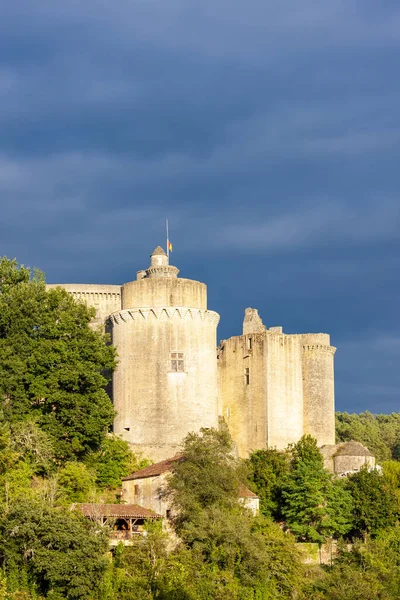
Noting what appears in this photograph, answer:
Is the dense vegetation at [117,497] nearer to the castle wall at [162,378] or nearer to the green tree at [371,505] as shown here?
the green tree at [371,505]

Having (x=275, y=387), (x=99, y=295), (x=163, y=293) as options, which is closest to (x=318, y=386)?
(x=275, y=387)

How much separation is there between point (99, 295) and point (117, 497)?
53.2 feet

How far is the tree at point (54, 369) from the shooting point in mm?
67875

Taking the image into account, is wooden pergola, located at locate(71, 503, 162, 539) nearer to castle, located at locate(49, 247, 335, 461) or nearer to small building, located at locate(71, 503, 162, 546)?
small building, located at locate(71, 503, 162, 546)

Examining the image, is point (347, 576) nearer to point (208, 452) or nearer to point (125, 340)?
point (208, 452)

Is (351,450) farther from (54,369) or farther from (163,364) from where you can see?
(54,369)

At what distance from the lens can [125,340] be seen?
2911 inches

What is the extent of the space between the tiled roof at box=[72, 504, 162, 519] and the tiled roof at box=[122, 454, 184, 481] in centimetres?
214

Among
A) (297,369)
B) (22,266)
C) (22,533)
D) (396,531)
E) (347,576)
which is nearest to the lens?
(22,533)

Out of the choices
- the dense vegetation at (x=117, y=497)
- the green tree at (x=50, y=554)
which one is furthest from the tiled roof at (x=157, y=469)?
the green tree at (x=50, y=554)

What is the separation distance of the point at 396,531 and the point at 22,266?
77.1ft

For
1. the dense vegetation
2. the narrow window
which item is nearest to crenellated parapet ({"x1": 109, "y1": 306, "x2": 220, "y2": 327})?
the narrow window

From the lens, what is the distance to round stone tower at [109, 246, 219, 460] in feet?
236

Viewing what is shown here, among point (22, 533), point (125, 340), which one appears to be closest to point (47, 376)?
point (125, 340)
